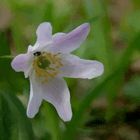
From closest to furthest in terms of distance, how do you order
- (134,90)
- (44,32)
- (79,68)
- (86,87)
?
(44,32) → (79,68) → (134,90) → (86,87)

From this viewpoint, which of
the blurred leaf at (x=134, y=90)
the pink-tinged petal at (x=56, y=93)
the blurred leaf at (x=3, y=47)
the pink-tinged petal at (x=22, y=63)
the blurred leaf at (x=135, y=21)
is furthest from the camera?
the blurred leaf at (x=135, y=21)

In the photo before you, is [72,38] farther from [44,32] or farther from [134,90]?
[134,90]

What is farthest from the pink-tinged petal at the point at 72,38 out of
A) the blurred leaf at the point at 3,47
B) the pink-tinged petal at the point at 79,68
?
the blurred leaf at the point at 3,47

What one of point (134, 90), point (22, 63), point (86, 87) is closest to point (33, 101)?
point (22, 63)

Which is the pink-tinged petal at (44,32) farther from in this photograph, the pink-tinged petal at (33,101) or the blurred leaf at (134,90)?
the blurred leaf at (134,90)

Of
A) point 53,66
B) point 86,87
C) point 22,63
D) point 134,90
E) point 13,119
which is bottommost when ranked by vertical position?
point 86,87

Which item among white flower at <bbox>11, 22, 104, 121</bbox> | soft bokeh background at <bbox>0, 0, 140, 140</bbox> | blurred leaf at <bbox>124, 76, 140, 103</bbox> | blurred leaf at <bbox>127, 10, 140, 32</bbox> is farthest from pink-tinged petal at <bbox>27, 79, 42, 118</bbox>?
blurred leaf at <bbox>127, 10, 140, 32</bbox>

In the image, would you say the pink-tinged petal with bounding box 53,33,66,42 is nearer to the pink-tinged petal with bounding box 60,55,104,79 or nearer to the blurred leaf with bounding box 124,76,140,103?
the pink-tinged petal with bounding box 60,55,104,79
